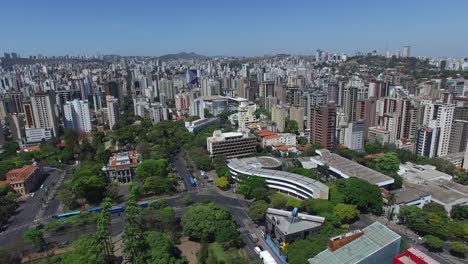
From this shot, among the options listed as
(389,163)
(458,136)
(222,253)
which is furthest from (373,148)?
(222,253)

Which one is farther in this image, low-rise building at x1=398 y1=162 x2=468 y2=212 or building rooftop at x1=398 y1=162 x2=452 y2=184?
building rooftop at x1=398 y1=162 x2=452 y2=184

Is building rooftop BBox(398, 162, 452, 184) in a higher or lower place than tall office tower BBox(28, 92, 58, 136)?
lower

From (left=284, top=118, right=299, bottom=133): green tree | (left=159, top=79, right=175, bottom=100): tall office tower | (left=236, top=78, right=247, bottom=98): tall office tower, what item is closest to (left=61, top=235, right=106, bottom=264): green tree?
(left=284, top=118, right=299, bottom=133): green tree

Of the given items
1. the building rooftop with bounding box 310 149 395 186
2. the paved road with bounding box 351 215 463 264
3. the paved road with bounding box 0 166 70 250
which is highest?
the building rooftop with bounding box 310 149 395 186

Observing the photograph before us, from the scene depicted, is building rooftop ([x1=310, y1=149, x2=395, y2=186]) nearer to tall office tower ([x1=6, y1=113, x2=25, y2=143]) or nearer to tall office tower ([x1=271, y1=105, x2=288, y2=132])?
tall office tower ([x1=271, y1=105, x2=288, y2=132])

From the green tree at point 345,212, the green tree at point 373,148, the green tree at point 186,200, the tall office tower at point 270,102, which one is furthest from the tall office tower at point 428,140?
the green tree at point 186,200

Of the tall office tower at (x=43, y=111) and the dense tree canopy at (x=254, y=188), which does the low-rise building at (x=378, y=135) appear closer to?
the dense tree canopy at (x=254, y=188)

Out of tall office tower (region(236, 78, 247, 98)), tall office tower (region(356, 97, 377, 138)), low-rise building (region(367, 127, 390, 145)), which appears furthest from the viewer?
tall office tower (region(236, 78, 247, 98))
